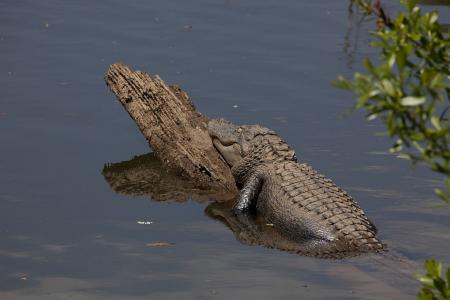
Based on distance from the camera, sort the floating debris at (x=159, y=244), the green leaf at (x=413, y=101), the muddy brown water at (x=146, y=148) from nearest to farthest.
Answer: the green leaf at (x=413, y=101) < the muddy brown water at (x=146, y=148) < the floating debris at (x=159, y=244)

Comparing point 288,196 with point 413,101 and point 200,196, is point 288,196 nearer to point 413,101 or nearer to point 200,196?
point 200,196

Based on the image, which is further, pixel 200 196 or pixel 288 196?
pixel 200 196

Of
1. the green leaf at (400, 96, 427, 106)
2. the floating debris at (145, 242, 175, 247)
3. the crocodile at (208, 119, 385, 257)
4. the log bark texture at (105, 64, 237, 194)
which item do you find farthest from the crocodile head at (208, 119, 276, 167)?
the green leaf at (400, 96, 427, 106)

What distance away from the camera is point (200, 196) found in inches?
344

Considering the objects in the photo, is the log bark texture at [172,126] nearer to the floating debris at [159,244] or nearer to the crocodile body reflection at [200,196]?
the crocodile body reflection at [200,196]

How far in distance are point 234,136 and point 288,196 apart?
1120mm

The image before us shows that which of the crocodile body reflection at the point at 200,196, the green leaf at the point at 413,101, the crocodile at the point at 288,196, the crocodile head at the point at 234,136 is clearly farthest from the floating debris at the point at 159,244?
the green leaf at the point at 413,101

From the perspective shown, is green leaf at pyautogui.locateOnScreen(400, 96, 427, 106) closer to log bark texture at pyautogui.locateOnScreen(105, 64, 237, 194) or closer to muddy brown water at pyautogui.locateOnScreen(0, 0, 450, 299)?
muddy brown water at pyautogui.locateOnScreen(0, 0, 450, 299)

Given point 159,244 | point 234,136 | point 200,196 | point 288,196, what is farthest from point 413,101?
point 234,136

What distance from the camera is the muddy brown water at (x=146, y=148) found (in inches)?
276

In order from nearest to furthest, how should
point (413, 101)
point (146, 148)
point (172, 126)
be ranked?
point (413, 101)
point (172, 126)
point (146, 148)

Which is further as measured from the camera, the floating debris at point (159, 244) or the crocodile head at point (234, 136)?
the crocodile head at point (234, 136)

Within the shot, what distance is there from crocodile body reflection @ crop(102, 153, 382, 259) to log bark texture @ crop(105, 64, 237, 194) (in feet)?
0.44

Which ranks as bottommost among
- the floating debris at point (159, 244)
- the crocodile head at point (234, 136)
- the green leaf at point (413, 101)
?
the floating debris at point (159, 244)
